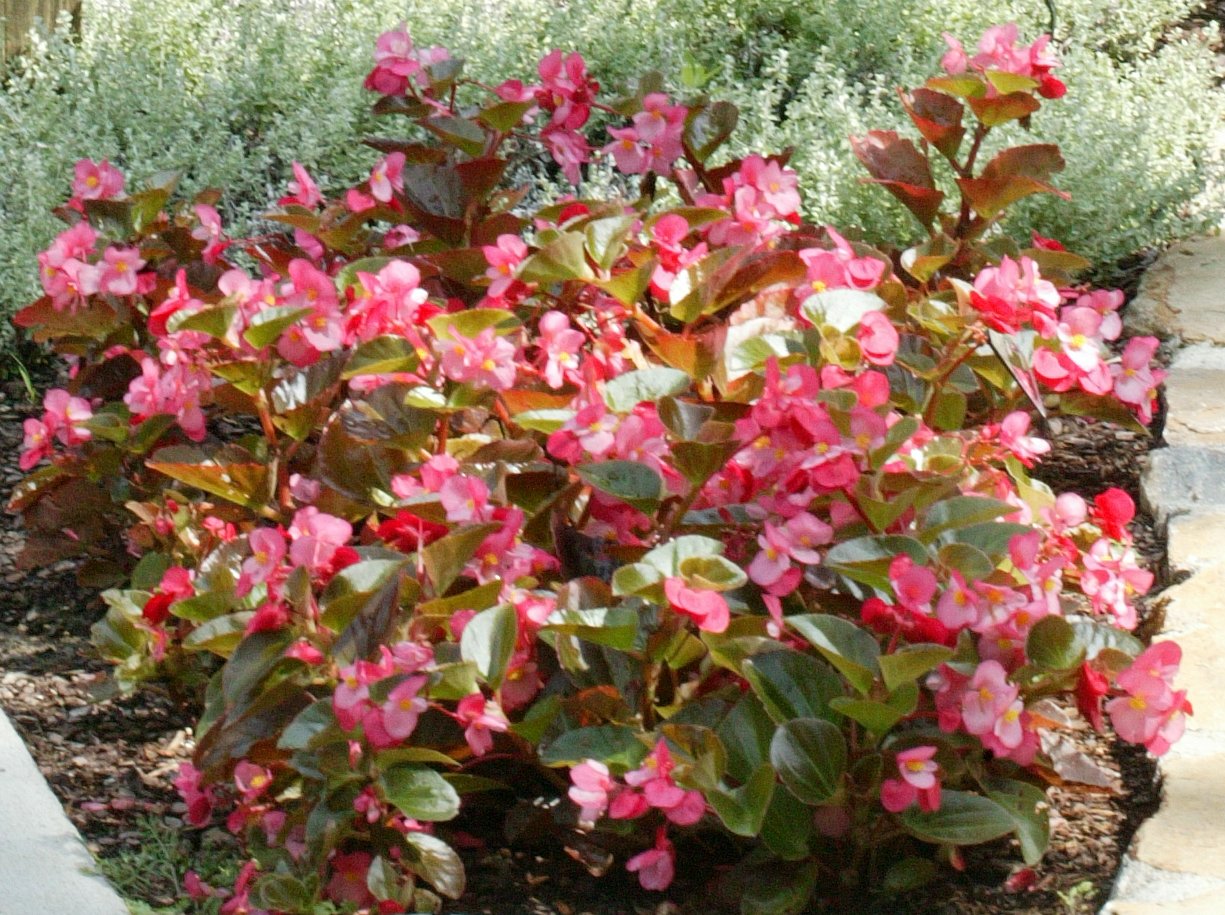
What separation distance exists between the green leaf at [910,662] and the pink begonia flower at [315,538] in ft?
2.16

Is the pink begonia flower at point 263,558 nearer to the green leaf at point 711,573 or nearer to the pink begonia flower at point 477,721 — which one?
the pink begonia flower at point 477,721

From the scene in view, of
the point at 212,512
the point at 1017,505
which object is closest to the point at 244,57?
the point at 212,512

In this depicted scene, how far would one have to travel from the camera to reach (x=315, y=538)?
1783mm

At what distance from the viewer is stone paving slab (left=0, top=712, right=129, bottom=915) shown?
1.77 m

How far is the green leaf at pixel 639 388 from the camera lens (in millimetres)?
1835

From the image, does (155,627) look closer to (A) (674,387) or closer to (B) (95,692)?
(B) (95,692)

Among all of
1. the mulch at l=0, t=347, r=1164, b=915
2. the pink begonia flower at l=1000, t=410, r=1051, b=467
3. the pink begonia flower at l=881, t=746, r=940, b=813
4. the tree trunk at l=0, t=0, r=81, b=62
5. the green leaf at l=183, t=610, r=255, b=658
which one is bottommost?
the mulch at l=0, t=347, r=1164, b=915

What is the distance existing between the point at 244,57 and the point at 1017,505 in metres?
3.08

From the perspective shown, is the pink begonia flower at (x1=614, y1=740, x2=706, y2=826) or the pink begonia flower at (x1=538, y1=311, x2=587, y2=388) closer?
the pink begonia flower at (x1=614, y1=740, x2=706, y2=826)

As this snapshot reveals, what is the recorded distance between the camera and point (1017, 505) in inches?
70.9

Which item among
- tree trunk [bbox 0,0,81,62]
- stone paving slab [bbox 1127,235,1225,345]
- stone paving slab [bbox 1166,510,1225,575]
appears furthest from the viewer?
tree trunk [bbox 0,0,81,62]

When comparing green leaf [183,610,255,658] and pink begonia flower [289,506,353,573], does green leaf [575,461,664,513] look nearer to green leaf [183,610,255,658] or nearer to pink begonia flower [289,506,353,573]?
pink begonia flower [289,506,353,573]

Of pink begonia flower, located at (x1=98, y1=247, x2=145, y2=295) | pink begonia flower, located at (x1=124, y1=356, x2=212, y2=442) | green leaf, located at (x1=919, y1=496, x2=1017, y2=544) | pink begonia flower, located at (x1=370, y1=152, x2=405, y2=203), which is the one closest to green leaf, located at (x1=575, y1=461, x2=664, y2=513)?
green leaf, located at (x1=919, y1=496, x2=1017, y2=544)

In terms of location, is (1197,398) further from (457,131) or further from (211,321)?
(211,321)
